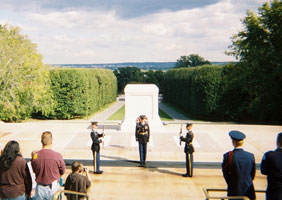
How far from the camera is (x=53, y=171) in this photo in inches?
163

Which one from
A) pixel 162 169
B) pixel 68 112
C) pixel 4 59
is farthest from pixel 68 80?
pixel 162 169

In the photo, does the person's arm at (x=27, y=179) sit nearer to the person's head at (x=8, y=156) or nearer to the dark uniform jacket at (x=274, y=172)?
the person's head at (x=8, y=156)

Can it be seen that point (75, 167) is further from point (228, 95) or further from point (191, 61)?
point (191, 61)

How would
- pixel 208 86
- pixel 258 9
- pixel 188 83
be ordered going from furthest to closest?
pixel 188 83 → pixel 208 86 → pixel 258 9

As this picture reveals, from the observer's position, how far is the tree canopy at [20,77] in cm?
1488

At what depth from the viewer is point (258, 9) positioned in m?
22.0

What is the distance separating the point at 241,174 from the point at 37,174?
114 inches

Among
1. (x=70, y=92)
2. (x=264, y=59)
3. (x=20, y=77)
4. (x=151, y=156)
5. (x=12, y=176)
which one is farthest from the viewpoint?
(x=70, y=92)

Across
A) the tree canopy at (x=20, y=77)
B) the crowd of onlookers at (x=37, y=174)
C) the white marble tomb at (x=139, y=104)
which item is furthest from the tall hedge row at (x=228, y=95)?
the crowd of onlookers at (x=37, y=174)

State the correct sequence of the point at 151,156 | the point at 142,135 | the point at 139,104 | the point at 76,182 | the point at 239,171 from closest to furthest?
the point at 239,171 < the point at 76,182 < the point at 142,135 < the point at 151,156 < the point at 139,104

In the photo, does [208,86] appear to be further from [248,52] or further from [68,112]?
[68,112]

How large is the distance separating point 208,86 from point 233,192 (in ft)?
65.4

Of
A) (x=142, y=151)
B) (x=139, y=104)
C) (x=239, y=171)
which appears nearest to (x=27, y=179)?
(x=239, y=171)

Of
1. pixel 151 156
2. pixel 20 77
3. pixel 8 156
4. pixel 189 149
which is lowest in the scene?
pixel 151 156
